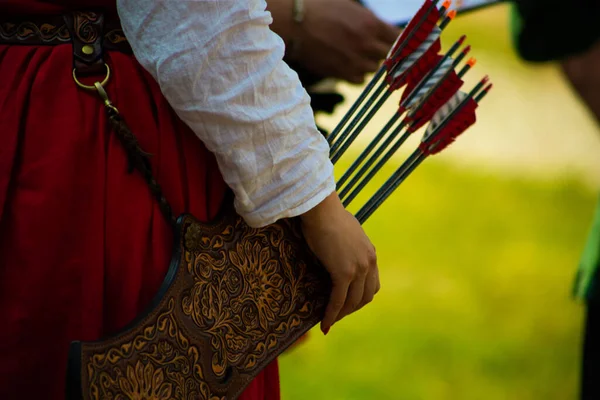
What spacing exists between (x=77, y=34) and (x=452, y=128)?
458mm

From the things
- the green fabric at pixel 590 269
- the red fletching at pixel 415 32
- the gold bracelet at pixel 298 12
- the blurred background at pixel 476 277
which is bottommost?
the blurred background at pixel 476 277

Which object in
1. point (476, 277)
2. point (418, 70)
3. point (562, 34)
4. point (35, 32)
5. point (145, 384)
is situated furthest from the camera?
point (476, 277)

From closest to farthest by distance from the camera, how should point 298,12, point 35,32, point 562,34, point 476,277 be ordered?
point 35,32, point 298,12, point 562,34, point 476,277

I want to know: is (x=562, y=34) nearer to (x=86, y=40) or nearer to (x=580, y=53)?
(x=580, y=53)

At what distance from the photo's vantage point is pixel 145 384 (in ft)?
2.56

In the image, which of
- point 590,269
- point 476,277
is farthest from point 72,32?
point 476,277

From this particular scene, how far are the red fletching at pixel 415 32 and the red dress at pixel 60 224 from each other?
32 centimetres

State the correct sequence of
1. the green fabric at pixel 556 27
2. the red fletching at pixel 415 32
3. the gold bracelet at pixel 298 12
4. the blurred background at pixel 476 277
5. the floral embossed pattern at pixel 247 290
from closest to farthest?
the floral embossed pattern at pixel 247 290, the red fletching at pixel 415 32, the gold bracelet at pixel 298 12, the green fabric at pixel 556 27, the blurred background at pixel 476 277

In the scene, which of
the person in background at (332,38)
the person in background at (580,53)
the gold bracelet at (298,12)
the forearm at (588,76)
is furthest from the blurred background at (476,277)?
the gold bracelet at (298,12)

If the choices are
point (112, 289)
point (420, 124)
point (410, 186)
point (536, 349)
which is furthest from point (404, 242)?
point (112, 289)

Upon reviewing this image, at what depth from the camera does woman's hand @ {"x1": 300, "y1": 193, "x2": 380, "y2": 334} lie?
91cm

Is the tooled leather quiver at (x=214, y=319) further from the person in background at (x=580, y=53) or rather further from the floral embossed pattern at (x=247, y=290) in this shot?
the person in background at (x=580, y=53)

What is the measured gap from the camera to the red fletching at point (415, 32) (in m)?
0.96

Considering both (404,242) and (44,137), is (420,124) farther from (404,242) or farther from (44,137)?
(404,242)
